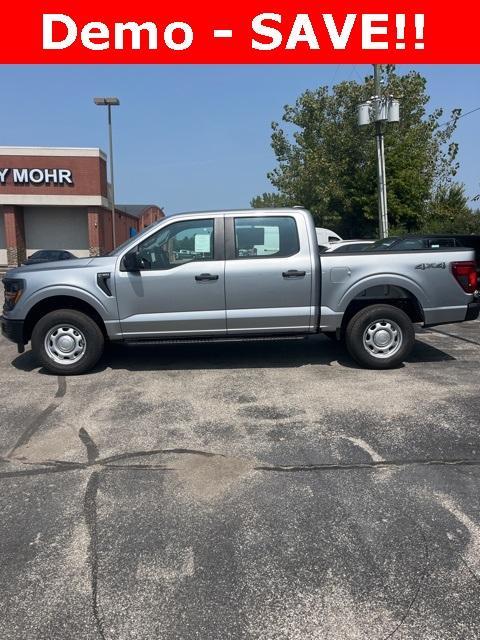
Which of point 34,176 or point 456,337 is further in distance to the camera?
point 34,176

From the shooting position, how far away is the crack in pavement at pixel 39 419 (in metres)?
4.54

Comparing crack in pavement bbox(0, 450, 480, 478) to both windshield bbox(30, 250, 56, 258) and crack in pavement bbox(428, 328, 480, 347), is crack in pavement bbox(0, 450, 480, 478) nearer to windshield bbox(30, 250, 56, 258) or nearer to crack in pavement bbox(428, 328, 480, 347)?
crack in pavement bbox(428, 328, 480, 347)

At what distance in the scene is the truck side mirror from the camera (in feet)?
21.1

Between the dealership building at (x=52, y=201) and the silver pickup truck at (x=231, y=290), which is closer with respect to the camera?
the silver pickup truck at (x=231, y=290)

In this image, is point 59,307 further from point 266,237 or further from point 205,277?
point 266,237

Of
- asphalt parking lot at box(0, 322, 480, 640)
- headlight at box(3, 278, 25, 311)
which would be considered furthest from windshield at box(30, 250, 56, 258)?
asphalt parking lot at box(0, 322, 480, 640)

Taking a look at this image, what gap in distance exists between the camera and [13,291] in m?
6.70

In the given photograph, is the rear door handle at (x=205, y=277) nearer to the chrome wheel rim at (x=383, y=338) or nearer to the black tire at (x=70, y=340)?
the black tire at (x=70, y=340)

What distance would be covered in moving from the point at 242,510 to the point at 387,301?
423 centimetres

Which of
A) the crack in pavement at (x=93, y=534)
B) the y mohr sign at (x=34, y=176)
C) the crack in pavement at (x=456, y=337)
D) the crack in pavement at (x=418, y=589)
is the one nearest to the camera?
the crack in pavement at (x=418, y=589)

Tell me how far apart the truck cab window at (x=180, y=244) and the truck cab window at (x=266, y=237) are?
38 cm

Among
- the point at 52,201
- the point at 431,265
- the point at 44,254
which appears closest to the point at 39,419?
the point at 431,265

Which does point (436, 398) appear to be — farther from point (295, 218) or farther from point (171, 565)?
point (171, 565)

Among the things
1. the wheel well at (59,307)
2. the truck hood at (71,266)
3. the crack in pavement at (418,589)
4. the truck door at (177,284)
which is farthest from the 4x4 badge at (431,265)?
the crack in pavement at (418,589)
